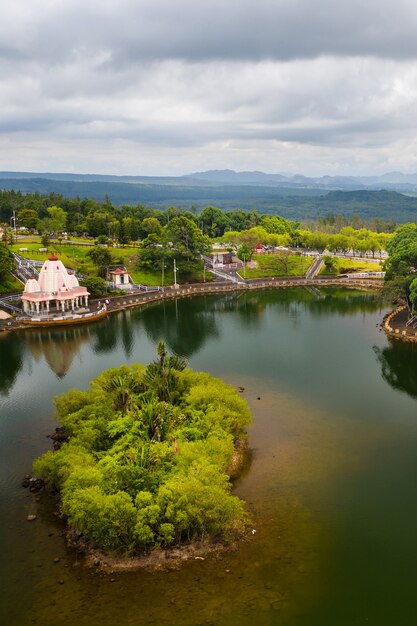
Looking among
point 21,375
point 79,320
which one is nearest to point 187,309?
point 79,320

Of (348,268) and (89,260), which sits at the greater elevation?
(89,260)

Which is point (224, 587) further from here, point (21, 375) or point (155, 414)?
point (21, 375)

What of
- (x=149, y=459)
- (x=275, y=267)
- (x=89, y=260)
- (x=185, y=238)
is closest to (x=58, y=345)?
(x=149, y=459)

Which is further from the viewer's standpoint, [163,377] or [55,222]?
[55,222]

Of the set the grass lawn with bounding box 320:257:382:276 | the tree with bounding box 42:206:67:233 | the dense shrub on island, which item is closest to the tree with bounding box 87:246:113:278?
the tree with bounding box 42:206:67:233

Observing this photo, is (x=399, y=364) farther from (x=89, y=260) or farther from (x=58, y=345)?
(x=89, y=260)

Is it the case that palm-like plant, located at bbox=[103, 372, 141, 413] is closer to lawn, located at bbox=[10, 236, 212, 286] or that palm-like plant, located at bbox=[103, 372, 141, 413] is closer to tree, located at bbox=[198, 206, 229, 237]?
lawn, located at bbox=[10, 236, 212, 286]

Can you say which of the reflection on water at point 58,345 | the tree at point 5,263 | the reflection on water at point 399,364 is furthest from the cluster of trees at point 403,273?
the tree at point 5,263
